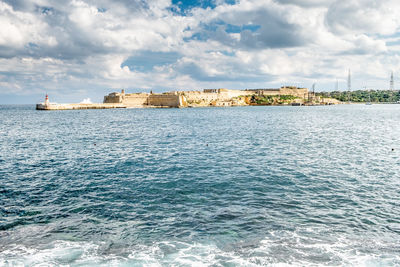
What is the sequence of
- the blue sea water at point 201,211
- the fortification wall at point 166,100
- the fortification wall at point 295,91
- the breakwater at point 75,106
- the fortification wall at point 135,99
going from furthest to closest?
the fortification wall at point 295,91
the fortification wall at point 166,100
the fortification wall at point 135,99
the breakwater at point 75,106
the blue sea water at point 201,211

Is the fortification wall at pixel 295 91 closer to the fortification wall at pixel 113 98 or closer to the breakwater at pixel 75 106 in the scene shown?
the fortification wall at pixel 113 98

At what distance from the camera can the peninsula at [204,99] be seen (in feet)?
426

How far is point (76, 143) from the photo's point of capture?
87.8 ft

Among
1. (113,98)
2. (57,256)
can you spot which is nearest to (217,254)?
(57,256)

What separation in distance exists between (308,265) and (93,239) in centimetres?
580

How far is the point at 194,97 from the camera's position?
15325 cm

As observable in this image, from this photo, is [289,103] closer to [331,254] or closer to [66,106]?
[66,106]

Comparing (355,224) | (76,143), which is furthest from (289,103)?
(355,224)

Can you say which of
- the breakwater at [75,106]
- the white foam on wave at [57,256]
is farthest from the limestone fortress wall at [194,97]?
the white foam on wave at [57,256]

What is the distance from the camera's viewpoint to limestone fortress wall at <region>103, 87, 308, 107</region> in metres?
135

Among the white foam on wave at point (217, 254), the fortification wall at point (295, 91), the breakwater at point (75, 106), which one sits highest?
the fortification wall at point (295, 91)

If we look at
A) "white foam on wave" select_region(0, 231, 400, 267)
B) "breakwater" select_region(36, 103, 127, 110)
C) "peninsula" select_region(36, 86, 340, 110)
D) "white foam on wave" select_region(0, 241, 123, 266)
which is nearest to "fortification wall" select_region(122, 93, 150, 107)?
"peninsula" select_region(36, 86, 340, 110)

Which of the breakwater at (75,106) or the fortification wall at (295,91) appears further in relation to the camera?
the fortification wall at (295,91)

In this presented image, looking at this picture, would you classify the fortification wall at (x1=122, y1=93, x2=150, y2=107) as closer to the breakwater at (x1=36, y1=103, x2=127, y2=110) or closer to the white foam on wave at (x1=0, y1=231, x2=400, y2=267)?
the breakwater at (x1=36, y1=103, x2=127, y2=110)
